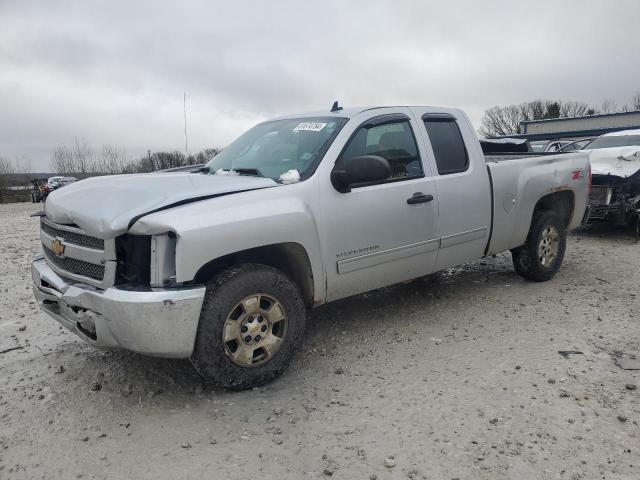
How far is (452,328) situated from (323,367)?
136 centimetres

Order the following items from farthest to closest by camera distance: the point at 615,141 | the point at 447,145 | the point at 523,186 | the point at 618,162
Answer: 1. the point at 615,141
2. the point at 618,162
3. the point at 523,186
4. the point at 447,145

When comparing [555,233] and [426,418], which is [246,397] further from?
[555,233]

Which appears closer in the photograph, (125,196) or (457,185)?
(125,196)

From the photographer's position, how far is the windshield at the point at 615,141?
10172 millimetres

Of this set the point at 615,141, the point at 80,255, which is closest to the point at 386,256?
the point at 80,255

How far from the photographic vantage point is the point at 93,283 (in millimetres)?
3334

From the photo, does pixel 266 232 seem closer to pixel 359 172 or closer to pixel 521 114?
pixel 359 172

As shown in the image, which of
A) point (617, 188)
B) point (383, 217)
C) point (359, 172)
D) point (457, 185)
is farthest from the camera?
point (617, 188)

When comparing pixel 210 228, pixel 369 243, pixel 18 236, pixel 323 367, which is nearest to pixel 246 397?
pixel 323 367

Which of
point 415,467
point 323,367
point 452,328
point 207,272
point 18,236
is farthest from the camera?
point 18,236

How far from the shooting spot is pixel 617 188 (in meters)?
8.68

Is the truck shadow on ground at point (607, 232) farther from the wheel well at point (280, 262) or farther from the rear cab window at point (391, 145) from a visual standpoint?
the wheel well at point (280, 262)

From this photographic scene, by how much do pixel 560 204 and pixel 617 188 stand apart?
10.7 feet

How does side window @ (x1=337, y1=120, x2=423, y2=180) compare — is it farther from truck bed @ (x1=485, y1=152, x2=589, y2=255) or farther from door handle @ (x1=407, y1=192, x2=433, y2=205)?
truck bed @ (x1=485, y1=152, x2=589, y2=255)
